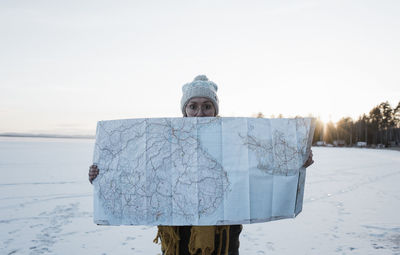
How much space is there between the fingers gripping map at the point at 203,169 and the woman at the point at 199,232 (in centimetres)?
19

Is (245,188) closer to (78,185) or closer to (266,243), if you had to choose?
(266,243)

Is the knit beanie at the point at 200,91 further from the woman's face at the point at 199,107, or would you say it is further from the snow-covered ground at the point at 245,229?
the snow-covered ground at the point at 245,229

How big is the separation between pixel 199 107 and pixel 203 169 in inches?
27.9

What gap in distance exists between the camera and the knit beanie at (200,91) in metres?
2.06

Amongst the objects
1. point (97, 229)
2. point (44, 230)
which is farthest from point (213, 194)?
point (44, 230)

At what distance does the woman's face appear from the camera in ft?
6.68

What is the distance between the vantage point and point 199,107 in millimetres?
2051

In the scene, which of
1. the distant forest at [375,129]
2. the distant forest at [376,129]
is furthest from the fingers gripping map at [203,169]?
the distant forest at [376,129]

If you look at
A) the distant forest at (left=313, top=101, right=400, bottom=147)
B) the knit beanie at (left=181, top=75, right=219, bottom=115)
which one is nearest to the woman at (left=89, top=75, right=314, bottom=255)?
the knit beanie at (left=181, top=75, right=219, bottom=115)

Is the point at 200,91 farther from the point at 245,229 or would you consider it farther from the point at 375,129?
the point at 375,129

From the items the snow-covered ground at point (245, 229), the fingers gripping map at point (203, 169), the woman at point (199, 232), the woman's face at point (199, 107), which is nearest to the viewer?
the fingers gripping map at point (203, 169)

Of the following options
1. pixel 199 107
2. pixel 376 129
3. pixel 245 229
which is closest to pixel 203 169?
pixel 199 107

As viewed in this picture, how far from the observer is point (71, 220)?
4.20 metres

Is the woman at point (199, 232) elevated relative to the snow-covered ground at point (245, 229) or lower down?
elevated
